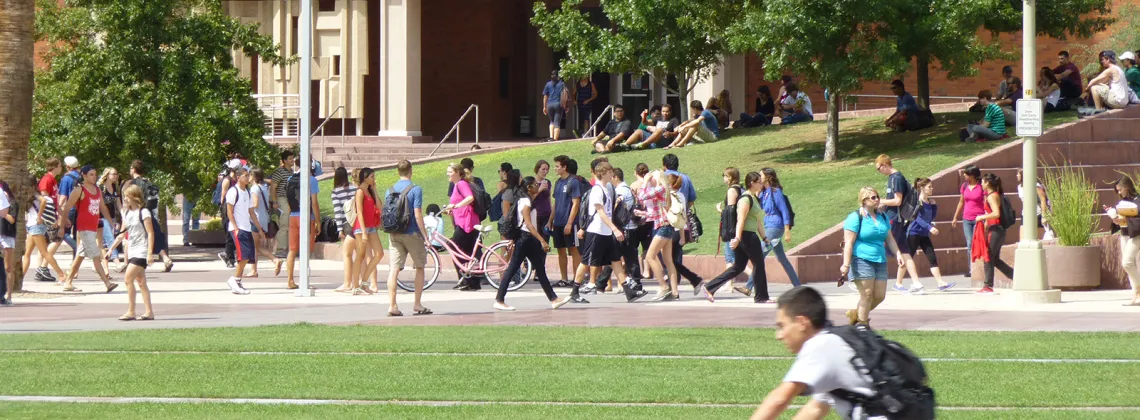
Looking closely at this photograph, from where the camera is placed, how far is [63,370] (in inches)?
420

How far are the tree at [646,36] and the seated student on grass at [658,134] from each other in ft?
3.68

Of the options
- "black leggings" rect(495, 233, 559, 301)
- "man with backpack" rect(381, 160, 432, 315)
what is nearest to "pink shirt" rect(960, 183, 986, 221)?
"black leggings" rect(495, 233, 559, 301)

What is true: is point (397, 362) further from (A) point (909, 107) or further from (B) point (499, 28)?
(B) point (499, 28)

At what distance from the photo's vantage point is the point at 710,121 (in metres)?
30.6

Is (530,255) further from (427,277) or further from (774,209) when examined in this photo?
(427,277)

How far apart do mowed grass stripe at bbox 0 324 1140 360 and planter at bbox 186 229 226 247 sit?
14.4 meters

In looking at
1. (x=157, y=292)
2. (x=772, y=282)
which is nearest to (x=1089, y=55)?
(x=772, y=282)

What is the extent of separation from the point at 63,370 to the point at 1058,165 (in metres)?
18.2

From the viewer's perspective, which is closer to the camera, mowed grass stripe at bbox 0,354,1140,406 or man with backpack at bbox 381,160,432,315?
mowed grass stripe at bbox 0,354,1140,406

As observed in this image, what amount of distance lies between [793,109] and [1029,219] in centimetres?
1652

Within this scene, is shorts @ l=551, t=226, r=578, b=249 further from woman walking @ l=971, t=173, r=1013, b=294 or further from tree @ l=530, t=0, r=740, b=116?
tree @ l=530, t=0, r=740, b=116

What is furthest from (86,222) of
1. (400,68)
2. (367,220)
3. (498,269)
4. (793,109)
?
(400,68)

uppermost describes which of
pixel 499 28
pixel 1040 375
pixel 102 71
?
pixel 499 28

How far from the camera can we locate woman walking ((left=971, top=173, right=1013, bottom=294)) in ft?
58.5
